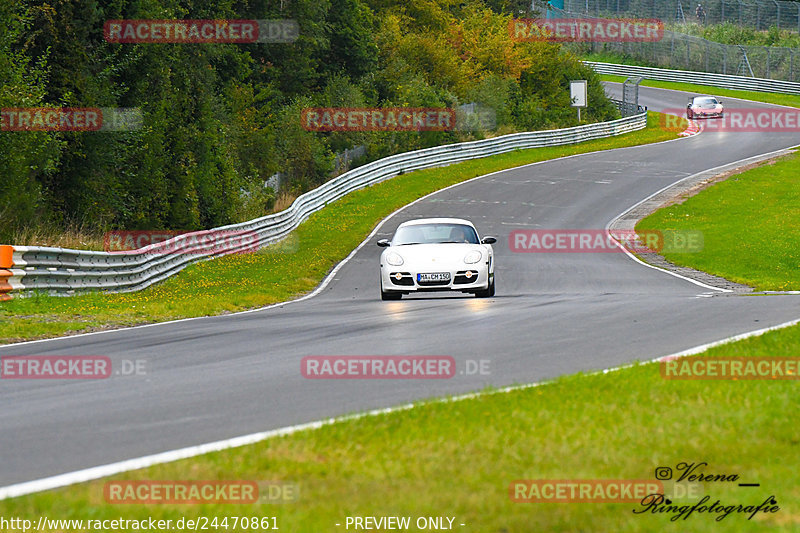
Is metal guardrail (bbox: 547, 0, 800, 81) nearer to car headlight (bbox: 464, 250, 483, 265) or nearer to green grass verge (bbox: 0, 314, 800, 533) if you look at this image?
car headlight (bbox: 464, 250, 483, 265)

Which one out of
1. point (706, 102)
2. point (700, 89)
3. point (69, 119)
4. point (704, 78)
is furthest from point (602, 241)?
point (704, 78)

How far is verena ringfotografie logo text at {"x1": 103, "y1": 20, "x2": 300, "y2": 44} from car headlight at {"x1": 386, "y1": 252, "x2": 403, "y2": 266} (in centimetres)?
1596

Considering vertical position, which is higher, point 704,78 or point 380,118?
point 704,78

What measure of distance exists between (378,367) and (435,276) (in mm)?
8602

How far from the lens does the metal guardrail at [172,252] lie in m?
17.7

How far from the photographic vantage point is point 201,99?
36.3 meters

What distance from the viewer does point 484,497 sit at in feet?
16.8

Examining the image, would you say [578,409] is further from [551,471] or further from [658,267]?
[658,267]

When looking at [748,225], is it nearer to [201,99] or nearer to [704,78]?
[201,99]

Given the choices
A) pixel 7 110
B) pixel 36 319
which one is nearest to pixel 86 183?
pixel 7 110

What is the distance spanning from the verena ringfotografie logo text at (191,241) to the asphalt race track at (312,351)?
4.85 metres

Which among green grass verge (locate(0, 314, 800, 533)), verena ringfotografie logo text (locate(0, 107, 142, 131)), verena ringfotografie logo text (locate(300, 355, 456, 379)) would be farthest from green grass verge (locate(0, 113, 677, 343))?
green grass verge (locate(0, 314, 800, 533))

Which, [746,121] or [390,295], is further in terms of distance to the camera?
[746,121]

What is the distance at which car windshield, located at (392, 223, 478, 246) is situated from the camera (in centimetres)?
1931
